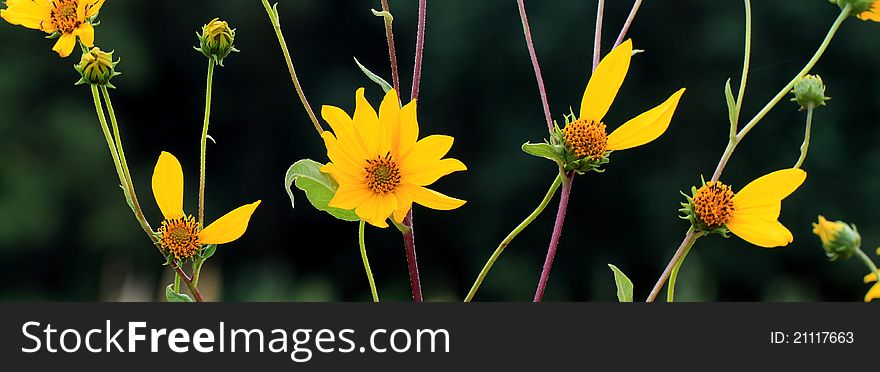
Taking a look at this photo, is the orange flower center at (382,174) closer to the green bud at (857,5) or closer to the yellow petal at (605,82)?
the yellow petal at (605,82)

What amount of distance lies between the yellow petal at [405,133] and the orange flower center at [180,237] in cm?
9

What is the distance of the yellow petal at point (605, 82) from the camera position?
0.41m

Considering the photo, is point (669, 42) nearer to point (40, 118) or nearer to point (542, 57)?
point (542, 57)

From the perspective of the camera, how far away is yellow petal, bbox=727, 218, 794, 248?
0.39 meters

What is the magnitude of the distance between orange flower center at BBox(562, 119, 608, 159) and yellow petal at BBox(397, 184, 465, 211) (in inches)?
2.1

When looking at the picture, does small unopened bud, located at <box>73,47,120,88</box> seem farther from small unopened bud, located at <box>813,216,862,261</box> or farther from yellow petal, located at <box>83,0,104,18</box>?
small unopened bud, located at <box>813,216,862,261</box>

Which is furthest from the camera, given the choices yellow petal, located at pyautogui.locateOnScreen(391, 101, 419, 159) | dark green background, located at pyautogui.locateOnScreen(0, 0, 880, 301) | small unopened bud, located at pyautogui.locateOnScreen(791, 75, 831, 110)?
dark green background, located at pyautogui.locateOnScreen(0, 0, 880, 301)

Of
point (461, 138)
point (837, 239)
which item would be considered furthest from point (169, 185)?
point (461, 138)

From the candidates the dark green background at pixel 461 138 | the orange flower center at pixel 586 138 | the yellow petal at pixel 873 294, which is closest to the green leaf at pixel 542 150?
the orange flower center at pixel 586 138

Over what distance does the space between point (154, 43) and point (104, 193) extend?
951 mm

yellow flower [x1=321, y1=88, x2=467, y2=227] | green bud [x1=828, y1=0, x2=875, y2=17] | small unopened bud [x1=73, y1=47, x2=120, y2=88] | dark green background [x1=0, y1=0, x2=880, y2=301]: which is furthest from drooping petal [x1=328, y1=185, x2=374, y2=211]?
dark green background [x1=0, y1=0, x2=880, y2=301]

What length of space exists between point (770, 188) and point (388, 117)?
146mm

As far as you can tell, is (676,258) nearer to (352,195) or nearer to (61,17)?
(352,195)

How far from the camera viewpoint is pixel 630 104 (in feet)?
21.3
